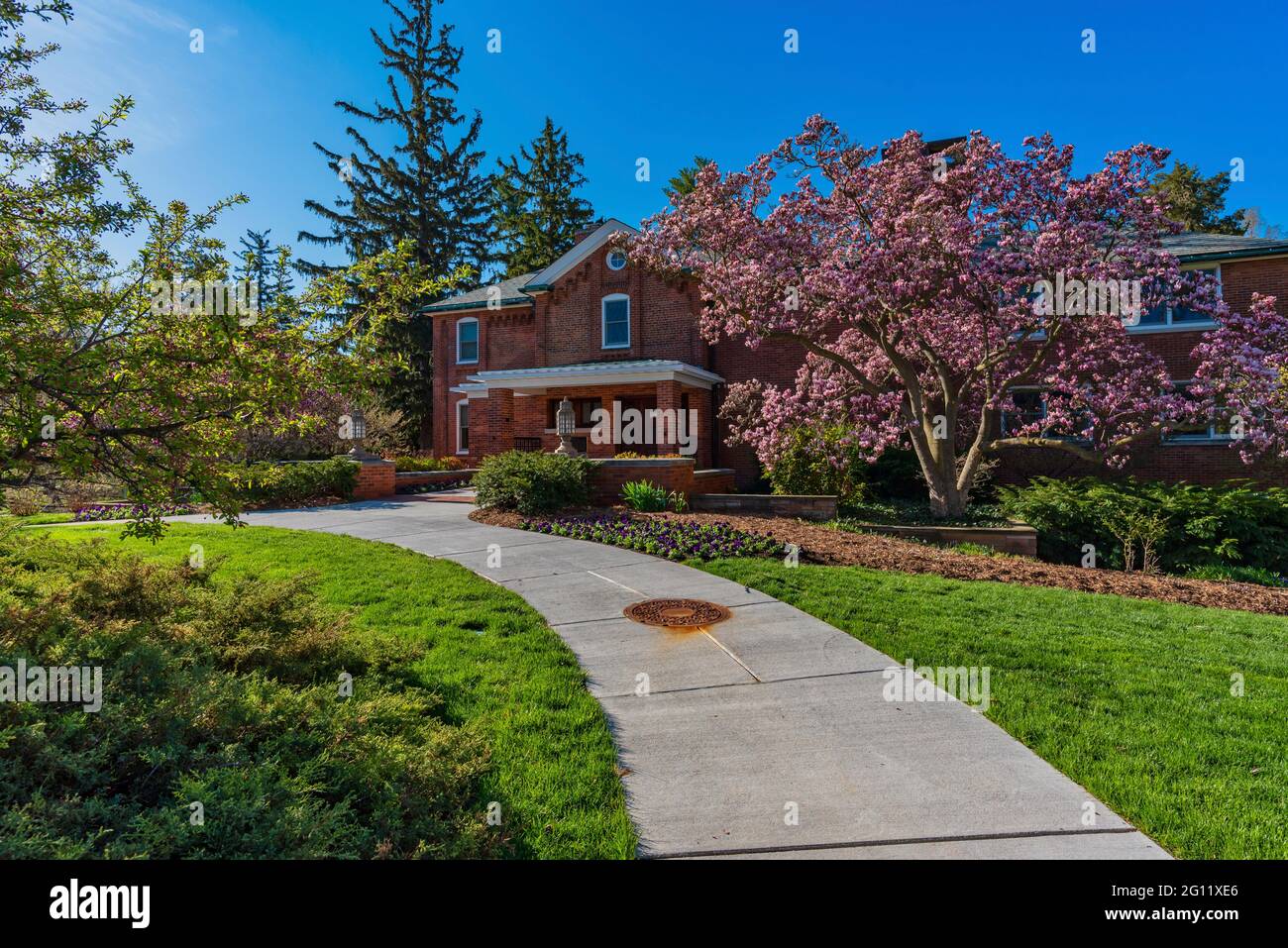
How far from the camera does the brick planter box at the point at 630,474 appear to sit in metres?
12.7

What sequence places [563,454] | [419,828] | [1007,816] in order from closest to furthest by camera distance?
[419,828], [1007,816], [563,454]

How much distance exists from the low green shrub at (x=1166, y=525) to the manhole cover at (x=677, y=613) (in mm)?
8341

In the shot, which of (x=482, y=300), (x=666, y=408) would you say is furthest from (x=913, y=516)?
(x=482, y=300)

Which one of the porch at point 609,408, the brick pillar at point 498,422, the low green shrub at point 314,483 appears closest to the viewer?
the low green shrub at point 314,483

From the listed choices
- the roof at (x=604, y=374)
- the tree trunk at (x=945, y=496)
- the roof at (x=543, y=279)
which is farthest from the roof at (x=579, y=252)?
the tree trunk at (x=945, y=496)

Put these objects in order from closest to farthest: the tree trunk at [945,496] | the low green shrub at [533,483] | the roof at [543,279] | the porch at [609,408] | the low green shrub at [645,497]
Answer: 1. the low green shrub at [533,483]
2. the low green shrub at [645,497]
3. the tree trunk at [945,496]
4. the porch at [609,408]
5. the roof at [543,279]

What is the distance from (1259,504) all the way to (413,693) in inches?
563

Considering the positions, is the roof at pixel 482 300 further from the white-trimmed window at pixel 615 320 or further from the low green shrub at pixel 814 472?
the low green shrub at pixel 814 472

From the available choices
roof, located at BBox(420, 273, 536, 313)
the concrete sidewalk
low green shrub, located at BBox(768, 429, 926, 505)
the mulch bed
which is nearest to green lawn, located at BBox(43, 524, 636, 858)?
the concrete sidewalk

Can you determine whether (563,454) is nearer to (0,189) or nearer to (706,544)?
(706,544)

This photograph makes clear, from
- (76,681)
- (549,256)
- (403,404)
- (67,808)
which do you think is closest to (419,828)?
(67,808)

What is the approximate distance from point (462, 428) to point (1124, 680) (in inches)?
882

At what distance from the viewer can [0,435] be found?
342cm

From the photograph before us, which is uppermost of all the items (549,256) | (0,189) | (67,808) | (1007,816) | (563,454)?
(549,256)
